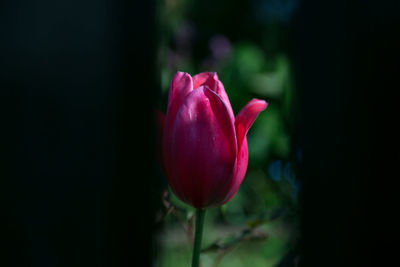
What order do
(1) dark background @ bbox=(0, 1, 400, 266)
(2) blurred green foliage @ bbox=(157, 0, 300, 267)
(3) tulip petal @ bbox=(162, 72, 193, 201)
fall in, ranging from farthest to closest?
(2) blurred green foliage @ bbox=(157, 0, 300, 267), (3) tulip petal @ bbox=(162, 72, 193, 201), (1) dark background @ bbox=(0, 1, 400, 266)

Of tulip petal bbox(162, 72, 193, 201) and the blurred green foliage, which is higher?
tulip petal bbox(162, 72, 193, 201)

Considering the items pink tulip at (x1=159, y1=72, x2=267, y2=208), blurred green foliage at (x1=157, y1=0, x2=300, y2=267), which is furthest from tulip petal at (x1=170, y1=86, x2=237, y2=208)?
blurred green foliage at (x1=157, y1=0, x2=300, y2=267)

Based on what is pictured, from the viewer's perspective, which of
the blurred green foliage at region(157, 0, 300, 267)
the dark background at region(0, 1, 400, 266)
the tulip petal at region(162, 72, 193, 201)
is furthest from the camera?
the blurred green foliage at region(157, 0, 300, 267)

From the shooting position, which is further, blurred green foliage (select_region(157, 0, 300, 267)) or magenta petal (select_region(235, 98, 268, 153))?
blurred green foliage (select_region(157, 0, 300, 267))

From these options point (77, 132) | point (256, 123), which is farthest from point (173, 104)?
point (256, 123)

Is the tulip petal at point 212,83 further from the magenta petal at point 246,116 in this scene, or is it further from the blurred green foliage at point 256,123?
the blurred green foliage at point 256,123

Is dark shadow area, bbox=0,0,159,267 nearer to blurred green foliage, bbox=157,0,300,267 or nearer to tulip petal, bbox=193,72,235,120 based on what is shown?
tulip petal, bbox=193,72,235,120

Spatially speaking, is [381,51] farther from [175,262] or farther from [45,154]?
[175,262]

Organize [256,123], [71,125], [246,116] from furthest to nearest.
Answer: [256,123], [246,116], [71,125]

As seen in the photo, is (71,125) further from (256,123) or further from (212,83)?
(256,123)
